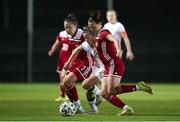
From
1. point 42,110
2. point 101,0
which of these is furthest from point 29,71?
point 42,110

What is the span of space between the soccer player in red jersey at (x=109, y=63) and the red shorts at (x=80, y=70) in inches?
23.0

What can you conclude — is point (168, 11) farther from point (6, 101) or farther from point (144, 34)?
point (6, 101)

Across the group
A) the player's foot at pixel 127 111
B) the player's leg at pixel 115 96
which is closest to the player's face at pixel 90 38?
the player's leg at pixel 115 96

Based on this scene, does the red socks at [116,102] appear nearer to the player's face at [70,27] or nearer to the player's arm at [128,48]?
the player's arm at [128,48]

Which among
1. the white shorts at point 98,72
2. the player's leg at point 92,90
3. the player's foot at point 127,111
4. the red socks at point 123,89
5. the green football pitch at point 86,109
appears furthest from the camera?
the white shorts at point 98,72

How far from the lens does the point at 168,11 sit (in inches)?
1109

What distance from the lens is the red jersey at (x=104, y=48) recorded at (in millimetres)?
13164

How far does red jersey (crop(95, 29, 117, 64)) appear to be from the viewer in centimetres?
1316

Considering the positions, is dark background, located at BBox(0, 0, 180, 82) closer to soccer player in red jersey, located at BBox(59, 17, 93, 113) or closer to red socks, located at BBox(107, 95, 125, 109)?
soccer player in red jersey, located at BBox(59, 17, 93, 113)

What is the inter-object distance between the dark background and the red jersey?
1402 centimetres

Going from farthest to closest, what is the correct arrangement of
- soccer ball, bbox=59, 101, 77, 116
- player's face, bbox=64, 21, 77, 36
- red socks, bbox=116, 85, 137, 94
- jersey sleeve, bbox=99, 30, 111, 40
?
player's face, bbox=64, 21, 77, 36
red socks, bbox=116, 85, 137, 94
jersey sleeve, bbox=99, 30, 111, 40
soccer ball, bbox=59, 101, 77, 116

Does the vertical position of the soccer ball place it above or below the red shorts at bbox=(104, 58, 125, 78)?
below

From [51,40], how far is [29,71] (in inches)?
56.5

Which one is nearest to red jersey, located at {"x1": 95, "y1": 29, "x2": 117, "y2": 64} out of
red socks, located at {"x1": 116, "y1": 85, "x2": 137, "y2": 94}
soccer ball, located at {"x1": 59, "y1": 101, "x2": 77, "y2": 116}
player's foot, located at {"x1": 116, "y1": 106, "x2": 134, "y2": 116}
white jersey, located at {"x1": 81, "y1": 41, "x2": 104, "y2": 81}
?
white jersey, located at {"x1": 81, "y1": 41, "x2": 104, "y2": 81}
